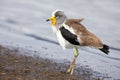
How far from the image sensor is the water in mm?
13964

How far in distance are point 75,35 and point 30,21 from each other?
7.57m

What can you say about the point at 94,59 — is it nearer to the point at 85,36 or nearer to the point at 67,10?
the point at 85,36

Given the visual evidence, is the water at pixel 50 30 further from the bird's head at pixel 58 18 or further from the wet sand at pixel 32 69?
the bird's head at pixel 58 18

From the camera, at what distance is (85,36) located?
11.6m

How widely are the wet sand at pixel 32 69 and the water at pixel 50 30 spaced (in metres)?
0.85

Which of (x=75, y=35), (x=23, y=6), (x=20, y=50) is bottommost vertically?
(x=23, y=6)

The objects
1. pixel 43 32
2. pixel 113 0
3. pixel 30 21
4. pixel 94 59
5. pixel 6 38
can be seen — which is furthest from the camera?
pixel 113 0

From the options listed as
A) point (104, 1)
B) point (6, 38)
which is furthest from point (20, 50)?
point (104, 1)

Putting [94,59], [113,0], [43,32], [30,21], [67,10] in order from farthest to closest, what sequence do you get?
1. [113,0]
2. [67,10]
3. [30,21]
4. [43,32]
5. [94,59]

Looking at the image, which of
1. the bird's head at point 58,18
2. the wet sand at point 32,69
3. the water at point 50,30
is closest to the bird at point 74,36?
the bird's head at point 58,18

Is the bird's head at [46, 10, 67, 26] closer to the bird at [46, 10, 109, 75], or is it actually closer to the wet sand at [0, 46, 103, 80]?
the bird at [46, 10, 109, 75]

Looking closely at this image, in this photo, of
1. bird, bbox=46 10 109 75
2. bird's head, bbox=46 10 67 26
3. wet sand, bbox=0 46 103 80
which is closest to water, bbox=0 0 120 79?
wet sand, bbox=0 46 103 80

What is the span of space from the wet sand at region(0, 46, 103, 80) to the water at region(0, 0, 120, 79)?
2.79 feet

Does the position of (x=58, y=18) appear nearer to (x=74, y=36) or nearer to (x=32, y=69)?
(x=74, y=36)
